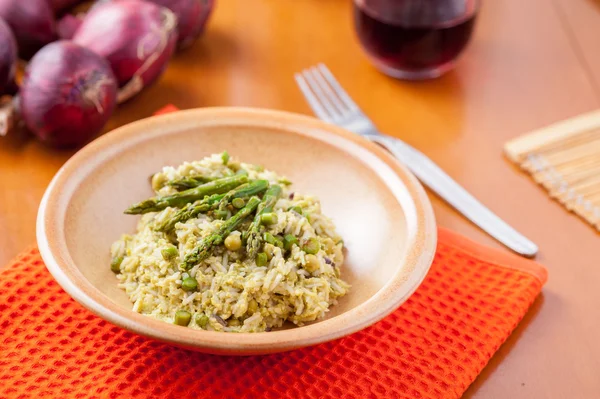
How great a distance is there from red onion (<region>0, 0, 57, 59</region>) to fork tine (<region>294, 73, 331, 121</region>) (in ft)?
2.74

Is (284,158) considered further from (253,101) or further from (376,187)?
(253,101)

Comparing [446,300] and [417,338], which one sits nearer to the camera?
[417,338]

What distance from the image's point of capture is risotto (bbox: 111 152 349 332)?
150cm

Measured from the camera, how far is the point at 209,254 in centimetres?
155

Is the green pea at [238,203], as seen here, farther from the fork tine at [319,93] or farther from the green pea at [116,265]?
the fork tine at [319,93]

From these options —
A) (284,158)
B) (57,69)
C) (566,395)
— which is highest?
(57,69)

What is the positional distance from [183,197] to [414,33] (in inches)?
43.9

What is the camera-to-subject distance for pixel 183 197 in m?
1.68

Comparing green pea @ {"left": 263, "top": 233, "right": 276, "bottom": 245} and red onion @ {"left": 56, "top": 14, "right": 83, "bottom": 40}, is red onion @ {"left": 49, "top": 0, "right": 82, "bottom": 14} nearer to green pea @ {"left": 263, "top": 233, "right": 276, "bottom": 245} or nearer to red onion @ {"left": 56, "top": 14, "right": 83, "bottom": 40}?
red onion @ {"left": 56, "top": 14, "right": 83, "bottom": 40}

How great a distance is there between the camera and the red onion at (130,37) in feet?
7.30

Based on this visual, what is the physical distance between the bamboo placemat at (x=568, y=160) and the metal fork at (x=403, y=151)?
24 cm

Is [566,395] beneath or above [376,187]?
beneath

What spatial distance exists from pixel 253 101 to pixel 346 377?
1241 millimetres

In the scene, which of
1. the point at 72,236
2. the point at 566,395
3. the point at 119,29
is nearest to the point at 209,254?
the point at 72,236
